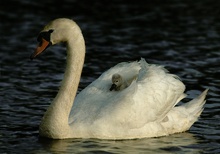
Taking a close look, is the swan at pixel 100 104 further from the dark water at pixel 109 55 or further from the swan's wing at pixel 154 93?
the dark water at pixel 109 55

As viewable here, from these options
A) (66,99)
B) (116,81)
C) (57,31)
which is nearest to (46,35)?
(57,31)

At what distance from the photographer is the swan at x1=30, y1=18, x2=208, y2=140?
12.2 metres

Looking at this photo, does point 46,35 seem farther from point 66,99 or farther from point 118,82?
point 118,82

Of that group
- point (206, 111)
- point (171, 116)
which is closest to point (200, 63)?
point (206, 111)

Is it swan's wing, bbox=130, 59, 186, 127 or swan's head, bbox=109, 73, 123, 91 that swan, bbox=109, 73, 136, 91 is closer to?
swan's head, bbox=109, 73, 123, 91

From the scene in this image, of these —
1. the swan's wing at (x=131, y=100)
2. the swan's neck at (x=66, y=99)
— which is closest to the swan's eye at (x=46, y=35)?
the swan's neck at (x=66, y=99)

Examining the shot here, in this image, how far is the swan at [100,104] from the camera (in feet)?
40.0

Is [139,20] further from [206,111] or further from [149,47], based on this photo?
[206,111]

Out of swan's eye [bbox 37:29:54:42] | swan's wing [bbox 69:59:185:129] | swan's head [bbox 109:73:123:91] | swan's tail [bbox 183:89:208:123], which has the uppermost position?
swan's eye [bbox 37:29:54:42]

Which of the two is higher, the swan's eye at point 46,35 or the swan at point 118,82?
the swan's eye at point 46,35

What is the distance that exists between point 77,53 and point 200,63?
6.62m

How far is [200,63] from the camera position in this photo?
60.1 feet

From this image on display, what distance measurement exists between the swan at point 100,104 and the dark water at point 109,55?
0.18 m

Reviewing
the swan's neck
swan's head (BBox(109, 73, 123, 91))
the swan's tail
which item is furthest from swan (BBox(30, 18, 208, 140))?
the swan's tail
